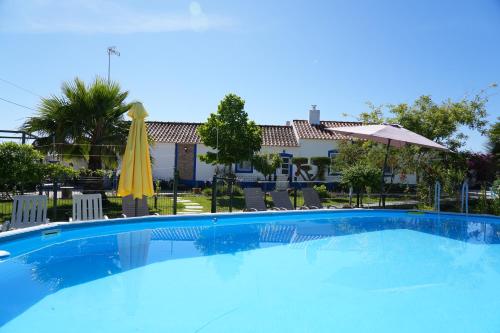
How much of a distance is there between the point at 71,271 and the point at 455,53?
51.2ft

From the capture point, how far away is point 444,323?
4.48 m

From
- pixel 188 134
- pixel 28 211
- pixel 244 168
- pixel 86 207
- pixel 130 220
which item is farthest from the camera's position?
Answer: pixel 188 134

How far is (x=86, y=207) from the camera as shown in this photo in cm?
907

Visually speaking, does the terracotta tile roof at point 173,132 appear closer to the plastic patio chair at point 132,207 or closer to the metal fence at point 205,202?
the metal fence at point 205,202

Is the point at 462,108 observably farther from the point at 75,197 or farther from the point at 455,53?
the point at 75,197

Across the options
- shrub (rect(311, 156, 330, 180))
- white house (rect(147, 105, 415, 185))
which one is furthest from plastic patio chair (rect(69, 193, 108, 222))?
shrub (rect(311, 156, 330, 180))

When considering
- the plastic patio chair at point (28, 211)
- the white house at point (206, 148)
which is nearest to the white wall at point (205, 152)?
the white house at point (206, 148)

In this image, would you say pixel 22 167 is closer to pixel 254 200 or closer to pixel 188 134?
pixel 254 200

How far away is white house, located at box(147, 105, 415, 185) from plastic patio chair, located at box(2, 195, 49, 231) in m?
15.6

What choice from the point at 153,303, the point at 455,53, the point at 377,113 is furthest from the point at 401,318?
the point at 377,113

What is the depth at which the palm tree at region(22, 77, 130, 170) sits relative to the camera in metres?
12.5

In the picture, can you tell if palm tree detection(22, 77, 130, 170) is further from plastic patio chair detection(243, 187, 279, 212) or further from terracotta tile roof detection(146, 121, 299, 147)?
terracotta tile roof detection(146, 121, 299, 147)

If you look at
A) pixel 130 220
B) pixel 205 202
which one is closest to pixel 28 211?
pixel 130 220

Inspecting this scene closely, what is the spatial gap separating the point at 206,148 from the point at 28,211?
1710cm
